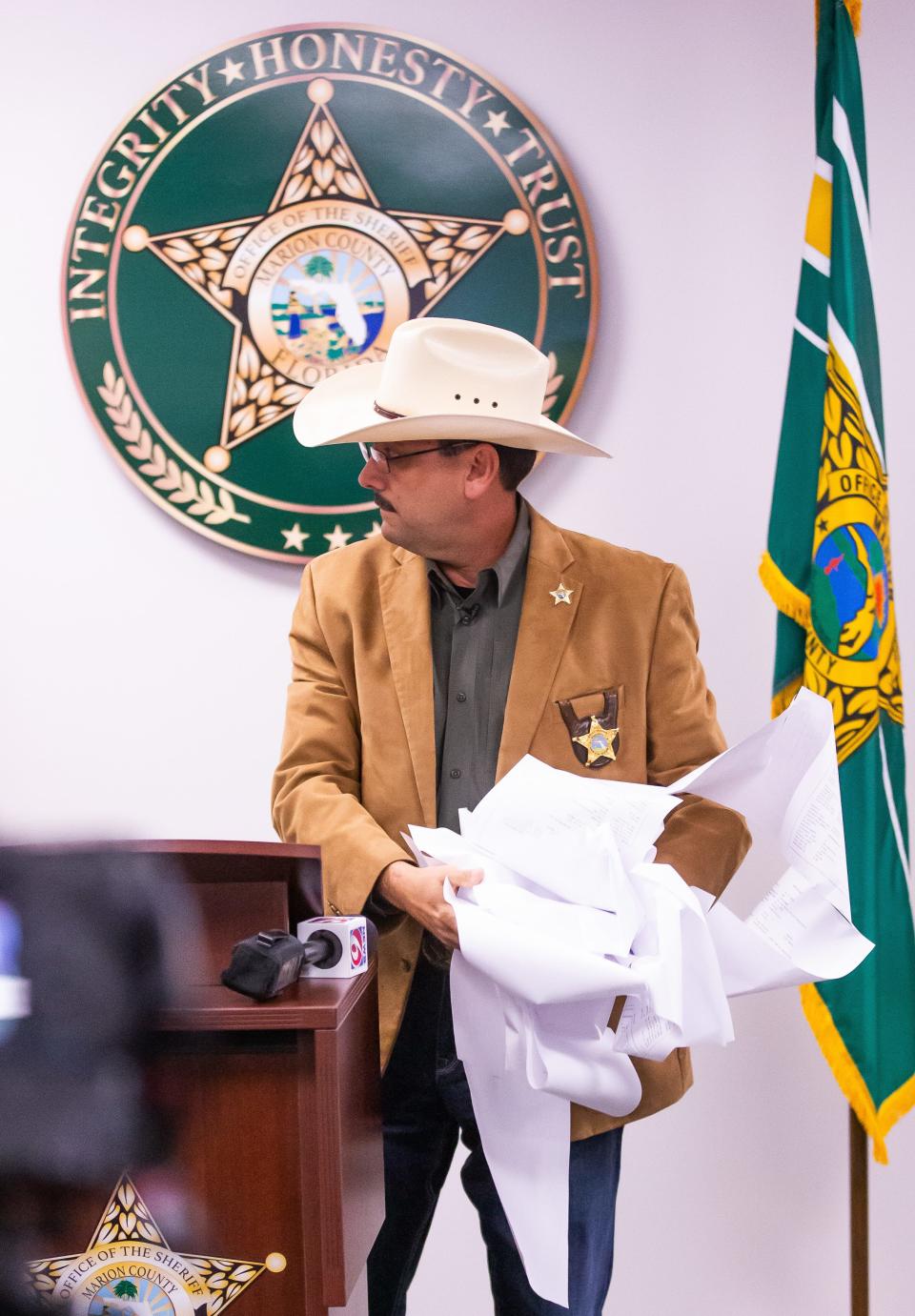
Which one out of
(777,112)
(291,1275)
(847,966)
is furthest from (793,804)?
(777,112)

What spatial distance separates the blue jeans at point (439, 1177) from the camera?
1.66 m

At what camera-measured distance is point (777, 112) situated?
2350 millimetres

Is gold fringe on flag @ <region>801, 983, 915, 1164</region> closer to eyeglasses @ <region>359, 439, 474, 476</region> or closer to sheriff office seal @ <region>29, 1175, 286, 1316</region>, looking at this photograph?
eyeglasses @ <region>359, 439, 474, 476</region>

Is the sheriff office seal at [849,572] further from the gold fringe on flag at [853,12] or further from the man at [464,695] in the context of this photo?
the gold fringe on flag at [853,12]

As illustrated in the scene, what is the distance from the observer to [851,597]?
2080 mm

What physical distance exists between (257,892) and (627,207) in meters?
1.59

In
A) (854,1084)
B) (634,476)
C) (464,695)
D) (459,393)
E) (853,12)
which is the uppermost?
(853,12)

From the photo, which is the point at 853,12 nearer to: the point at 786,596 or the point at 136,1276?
the point at 786,596

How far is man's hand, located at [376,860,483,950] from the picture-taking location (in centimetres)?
135

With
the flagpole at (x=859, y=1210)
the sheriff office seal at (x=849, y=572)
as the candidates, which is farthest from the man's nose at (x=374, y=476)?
the flagpole at (x=859, y=1210)

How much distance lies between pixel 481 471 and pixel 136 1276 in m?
1.09

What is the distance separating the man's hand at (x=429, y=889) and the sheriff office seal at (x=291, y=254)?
0.97m

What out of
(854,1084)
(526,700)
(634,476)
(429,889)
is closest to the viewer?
(429,889)

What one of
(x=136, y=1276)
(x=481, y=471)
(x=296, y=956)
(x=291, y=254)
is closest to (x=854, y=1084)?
(x=481, y=471)
